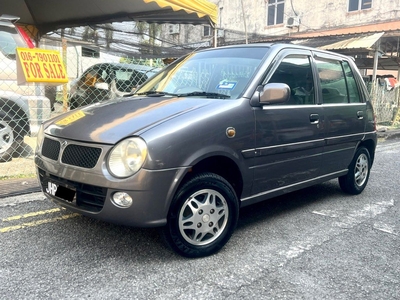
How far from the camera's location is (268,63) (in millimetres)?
3465

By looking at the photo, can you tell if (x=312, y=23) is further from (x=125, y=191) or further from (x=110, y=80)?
(x=125, y=191)

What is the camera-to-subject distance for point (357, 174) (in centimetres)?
483

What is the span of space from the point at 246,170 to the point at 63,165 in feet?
4.81

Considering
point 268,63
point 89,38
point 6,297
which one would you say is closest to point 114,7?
point 89,38

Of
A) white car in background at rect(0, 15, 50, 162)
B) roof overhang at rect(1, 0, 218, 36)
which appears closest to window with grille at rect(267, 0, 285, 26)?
roof overhang at rect(1, 0, 218, 36)

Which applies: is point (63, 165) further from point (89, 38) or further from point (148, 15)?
point (89, 38)

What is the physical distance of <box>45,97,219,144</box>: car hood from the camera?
107 inches

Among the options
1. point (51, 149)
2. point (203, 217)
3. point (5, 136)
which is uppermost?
point (51, 149)

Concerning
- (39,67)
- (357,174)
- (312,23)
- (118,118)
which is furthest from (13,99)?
(312,23)

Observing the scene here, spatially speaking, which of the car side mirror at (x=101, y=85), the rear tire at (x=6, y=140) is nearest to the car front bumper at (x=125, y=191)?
the rear tire at (x=6, y=140)

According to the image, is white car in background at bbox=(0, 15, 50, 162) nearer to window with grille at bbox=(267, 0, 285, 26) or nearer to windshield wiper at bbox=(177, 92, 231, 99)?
windshield wiper at bbox=(177, 92, 231, 99)

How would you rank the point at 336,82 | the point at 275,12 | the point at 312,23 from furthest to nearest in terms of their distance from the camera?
the point at 275,12 < the point at 312,23 < the point at 336,82

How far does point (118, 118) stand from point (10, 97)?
360 cm

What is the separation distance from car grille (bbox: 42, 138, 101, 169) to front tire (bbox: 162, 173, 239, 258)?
653 mm
